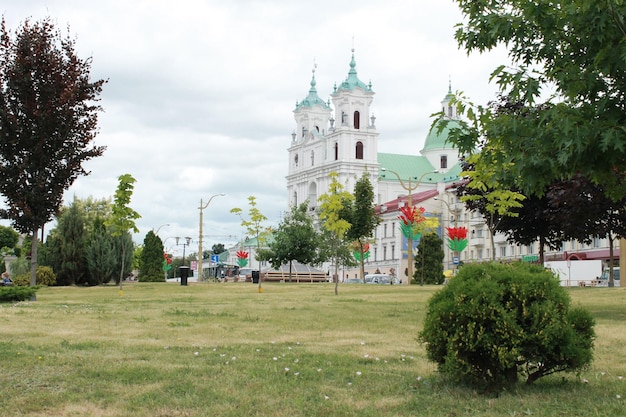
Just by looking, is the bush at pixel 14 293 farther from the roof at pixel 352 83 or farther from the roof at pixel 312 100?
the roof at pixel 312 100

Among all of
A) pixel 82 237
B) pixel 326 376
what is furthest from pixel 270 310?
pixel 82 237

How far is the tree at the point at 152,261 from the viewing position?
55.5m

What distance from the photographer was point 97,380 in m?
8.30

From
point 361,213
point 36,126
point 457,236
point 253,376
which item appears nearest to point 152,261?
point 361,213

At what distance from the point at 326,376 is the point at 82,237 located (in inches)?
1412

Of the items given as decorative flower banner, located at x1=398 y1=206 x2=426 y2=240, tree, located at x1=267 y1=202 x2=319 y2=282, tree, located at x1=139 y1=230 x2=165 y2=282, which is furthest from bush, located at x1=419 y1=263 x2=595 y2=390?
tree, located at x1=267 y1=202 x2=319 y2=282

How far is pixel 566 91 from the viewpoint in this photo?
8.80m

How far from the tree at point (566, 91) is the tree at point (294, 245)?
65.3 metres

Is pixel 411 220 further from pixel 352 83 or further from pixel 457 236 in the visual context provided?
pixel 352 83

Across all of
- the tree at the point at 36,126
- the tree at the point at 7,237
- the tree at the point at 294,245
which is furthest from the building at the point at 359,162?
the tree at the point at 36,126

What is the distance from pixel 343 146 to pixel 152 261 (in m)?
86.0

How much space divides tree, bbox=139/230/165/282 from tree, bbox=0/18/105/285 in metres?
25.1

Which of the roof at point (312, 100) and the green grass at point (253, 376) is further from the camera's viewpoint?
the roof at point (312, 100)

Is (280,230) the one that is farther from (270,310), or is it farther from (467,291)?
(467,291)
